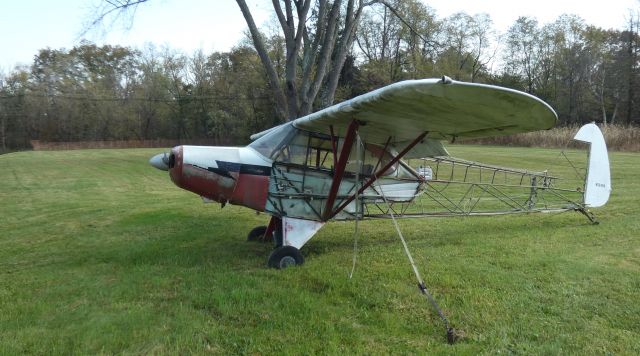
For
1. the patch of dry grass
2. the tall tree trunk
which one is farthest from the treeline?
the tall tree trunk

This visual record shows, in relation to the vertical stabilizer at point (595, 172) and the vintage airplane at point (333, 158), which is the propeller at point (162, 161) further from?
the vertical stabilizer at point (595, 172)

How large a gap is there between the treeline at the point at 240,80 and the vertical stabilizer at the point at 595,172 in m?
40.6

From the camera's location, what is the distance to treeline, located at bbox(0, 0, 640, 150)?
54.9 meters

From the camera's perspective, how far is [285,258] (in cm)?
615

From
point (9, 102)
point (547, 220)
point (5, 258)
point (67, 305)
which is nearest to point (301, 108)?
point (547, 220)

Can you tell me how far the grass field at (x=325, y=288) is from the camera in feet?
13.0

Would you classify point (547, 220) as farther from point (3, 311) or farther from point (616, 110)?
point (616, 110)

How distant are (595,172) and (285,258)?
23.0 ft

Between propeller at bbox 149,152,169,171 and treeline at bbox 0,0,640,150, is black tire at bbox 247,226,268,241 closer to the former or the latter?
propeller at bbox 149,152,169,171

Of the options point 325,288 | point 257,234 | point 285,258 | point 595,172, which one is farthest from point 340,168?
point 595,172

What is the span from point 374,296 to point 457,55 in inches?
2377

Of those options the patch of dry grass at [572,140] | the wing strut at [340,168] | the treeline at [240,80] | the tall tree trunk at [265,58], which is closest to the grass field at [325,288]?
the wing strut at [340,168]

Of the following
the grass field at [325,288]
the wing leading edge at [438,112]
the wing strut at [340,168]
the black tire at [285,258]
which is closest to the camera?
the grass field at [325,288]

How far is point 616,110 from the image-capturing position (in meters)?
55.1
